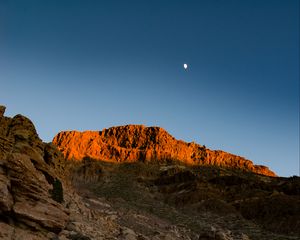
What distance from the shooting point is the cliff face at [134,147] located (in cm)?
16638

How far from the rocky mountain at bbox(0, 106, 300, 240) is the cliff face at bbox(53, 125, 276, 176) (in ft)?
1.49

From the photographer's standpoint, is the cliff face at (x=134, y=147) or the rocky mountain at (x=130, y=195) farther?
the cliff face at (x=134, y=147)

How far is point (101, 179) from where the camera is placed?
4712 inches

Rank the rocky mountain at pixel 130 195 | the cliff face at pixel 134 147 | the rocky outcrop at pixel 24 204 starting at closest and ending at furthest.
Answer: the rocky outcrop at pixel 24 204 → the rocky mountain at pixel 130 195 → the cliff face at pixel 134 147

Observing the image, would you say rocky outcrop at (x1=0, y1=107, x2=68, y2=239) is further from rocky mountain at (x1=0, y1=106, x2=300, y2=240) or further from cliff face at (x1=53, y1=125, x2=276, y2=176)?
cliff face at (x1=53, y1=125, x2=276, y2=176)

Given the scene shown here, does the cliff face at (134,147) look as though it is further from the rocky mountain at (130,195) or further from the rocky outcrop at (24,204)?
the rocky outcrop at (24,204)

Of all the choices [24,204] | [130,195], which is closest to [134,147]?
[130,195]

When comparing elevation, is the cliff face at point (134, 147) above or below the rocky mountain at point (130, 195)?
above

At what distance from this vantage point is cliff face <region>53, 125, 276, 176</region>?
166 metres

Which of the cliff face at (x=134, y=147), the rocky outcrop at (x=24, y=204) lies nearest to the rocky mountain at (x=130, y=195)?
the rocky outcrop at (x=24, y=204)

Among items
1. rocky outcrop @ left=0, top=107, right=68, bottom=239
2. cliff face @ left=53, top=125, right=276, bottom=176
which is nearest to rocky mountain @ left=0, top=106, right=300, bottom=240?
rocky outcrop @ left=0, top=107, right=68, bottom=239

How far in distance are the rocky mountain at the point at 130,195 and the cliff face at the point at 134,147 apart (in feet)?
1.49

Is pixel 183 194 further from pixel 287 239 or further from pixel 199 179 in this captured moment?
pixel 287 239

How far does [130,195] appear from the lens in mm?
93250
